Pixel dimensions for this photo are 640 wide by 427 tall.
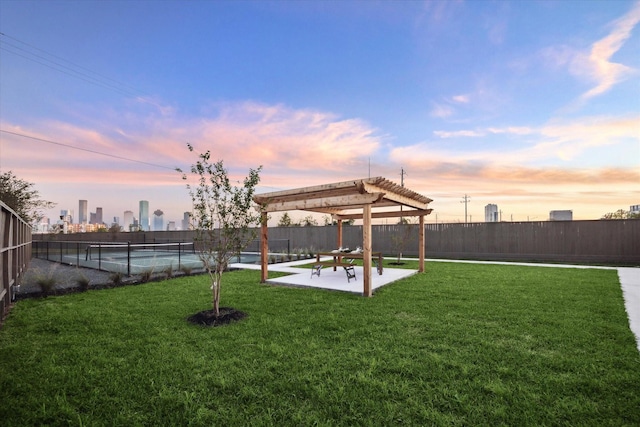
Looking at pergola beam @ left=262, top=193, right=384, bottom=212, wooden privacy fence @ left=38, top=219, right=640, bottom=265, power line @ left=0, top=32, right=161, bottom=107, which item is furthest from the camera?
wooden privacy fence @ left=38, top=219, right=640, bottom=265

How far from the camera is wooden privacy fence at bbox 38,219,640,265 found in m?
13.4

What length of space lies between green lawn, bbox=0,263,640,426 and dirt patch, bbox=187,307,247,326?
200 millimetres

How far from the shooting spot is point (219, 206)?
17.7ft

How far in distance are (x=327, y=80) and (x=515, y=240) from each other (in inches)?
489

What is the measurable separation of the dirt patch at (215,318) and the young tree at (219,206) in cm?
26

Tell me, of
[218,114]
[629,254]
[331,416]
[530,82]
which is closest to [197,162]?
[331,416]

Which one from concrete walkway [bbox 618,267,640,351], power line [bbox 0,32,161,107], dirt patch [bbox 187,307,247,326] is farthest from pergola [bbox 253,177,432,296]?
power line [bbox 0,32,161,107]

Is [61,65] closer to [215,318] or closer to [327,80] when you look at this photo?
[327,80]

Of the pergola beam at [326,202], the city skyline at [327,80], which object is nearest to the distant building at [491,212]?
the city skyline at [327,80]

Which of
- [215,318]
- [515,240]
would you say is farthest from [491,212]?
[215,318]

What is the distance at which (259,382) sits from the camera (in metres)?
2.97

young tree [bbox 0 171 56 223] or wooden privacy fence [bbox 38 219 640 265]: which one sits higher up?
young tree [bbox 0 171 56 223]

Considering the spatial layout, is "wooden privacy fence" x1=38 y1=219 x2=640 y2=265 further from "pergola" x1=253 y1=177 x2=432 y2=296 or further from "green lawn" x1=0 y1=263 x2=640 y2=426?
"green lawn" x1=0 y1=263 x2=640 y2=426

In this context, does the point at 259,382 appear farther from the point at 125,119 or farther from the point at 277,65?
the point at 125,119
